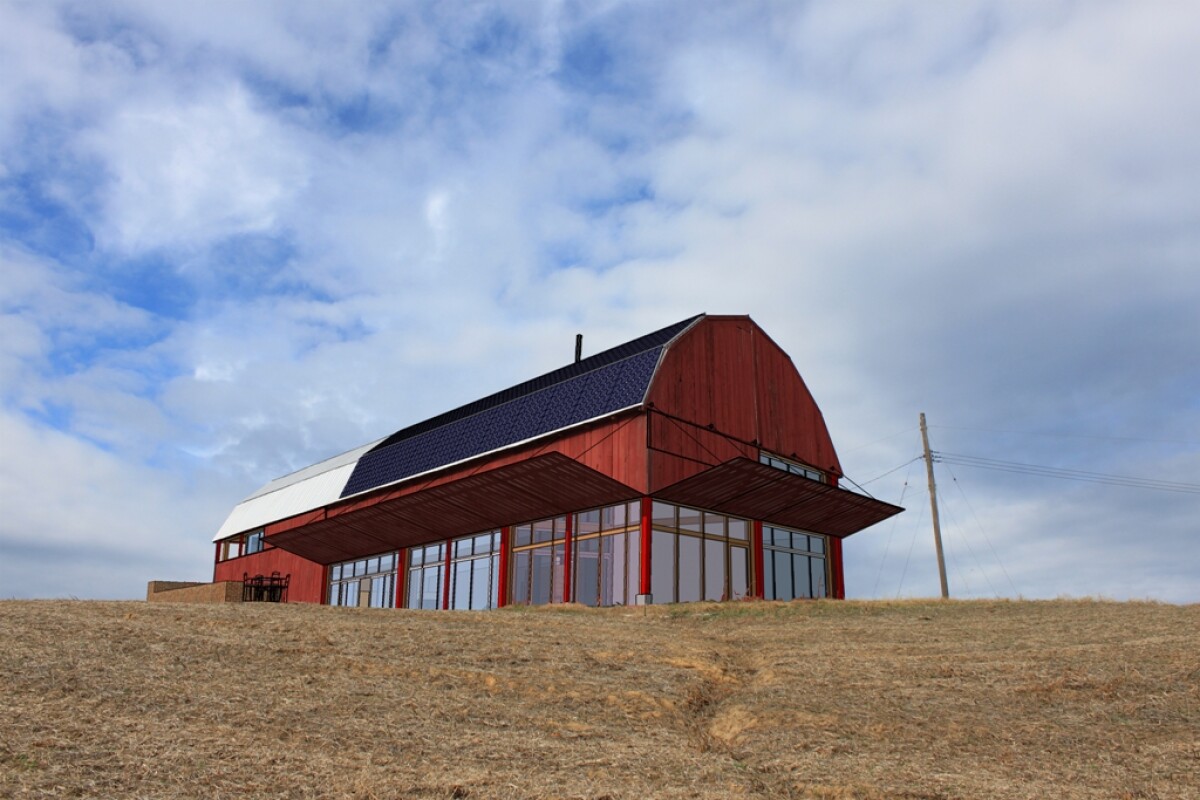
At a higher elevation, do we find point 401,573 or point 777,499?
point 777,499

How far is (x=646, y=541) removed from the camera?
1366 inches

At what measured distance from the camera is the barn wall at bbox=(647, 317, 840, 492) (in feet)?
119

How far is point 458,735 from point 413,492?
94.8ft

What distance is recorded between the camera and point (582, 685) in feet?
58.1

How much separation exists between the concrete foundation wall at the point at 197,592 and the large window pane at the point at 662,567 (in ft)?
73.3

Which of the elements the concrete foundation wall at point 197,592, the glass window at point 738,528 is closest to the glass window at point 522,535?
the glass window at point 738,528

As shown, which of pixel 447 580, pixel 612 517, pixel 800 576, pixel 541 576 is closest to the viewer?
pixel 612 517

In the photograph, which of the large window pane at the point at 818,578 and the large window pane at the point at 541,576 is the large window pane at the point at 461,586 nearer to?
the large window pane at the point at 541,576

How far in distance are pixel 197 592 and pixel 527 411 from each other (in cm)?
2352

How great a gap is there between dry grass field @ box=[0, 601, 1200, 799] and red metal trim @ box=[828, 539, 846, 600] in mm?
20553

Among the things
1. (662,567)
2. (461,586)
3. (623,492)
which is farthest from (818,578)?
(461,586)

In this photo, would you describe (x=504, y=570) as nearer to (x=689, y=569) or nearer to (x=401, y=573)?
(x=689, y=569)

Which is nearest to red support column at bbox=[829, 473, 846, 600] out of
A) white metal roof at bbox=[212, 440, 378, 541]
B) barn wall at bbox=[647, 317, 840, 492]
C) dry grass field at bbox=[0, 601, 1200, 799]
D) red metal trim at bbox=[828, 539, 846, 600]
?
red metal trim at bbox=[828, 539, 846, 600]

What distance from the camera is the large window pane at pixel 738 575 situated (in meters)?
38.3
